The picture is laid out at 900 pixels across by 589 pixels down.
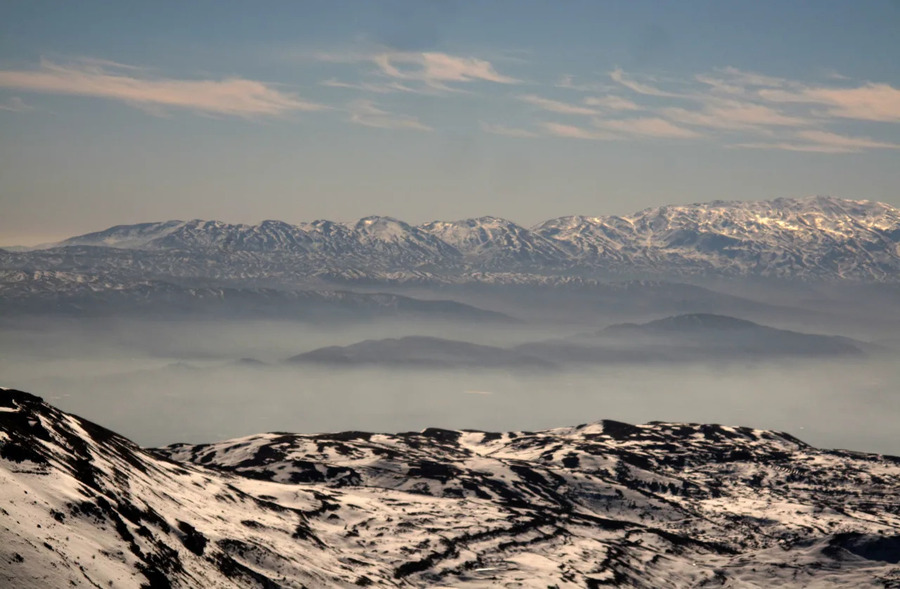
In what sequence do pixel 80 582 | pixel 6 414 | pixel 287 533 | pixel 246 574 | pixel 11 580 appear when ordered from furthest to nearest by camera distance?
pixel 287 533 < pixel 6 414 < pixel 246 574 < pixel 80 582 < pixel 11 580

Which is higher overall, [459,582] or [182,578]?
[182,578]

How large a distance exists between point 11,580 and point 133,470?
271 feet

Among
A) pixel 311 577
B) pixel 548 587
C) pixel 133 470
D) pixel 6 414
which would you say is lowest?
pixel 548 587

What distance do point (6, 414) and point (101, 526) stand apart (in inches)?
1607

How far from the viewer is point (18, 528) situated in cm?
11150

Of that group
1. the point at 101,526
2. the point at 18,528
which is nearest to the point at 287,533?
the point at 101,526

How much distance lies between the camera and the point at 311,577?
6250 inches

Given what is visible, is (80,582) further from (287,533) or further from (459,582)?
(459,582)

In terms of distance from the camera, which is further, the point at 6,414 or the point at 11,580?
the point at 6,414

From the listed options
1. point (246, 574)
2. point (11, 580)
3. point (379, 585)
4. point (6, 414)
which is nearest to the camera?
point (11, 580)

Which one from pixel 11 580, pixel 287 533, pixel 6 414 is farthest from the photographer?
pixel 287 533

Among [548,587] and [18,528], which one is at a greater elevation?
[18,528]

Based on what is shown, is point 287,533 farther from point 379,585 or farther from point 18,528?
point 18,528

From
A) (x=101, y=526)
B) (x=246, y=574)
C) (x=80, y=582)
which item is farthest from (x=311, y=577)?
(x=80, y=582)
